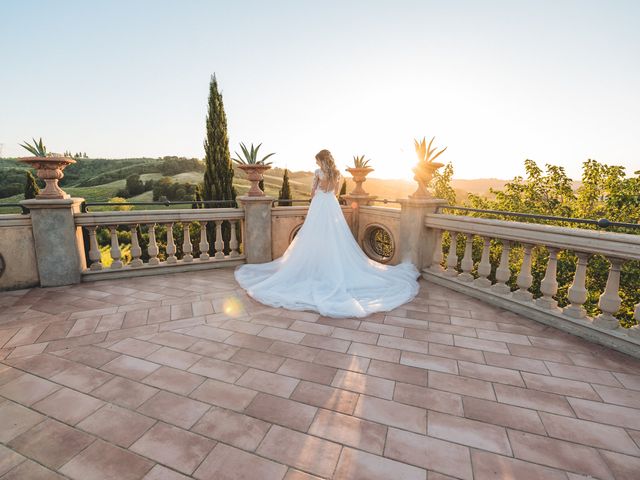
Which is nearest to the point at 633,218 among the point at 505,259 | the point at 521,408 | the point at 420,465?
the point at 505,259

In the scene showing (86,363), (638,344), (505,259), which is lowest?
(86,363)

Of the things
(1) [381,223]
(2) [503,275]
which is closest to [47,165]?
(1) [381,223]

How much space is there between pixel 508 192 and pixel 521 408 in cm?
1957

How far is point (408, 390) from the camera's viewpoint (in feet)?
8.39

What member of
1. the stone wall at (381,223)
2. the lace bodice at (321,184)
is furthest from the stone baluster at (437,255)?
the lace bodice at (321,184)

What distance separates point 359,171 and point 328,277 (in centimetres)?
280

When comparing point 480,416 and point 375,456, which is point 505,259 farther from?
point 375,456

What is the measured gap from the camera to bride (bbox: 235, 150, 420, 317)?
13.8 ft

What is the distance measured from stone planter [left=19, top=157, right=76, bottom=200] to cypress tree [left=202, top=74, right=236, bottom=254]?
1582 cm

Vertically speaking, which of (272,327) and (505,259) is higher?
(505,259)

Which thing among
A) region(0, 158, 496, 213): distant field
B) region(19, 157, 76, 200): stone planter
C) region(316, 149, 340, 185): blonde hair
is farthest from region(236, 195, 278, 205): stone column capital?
region(0, 158, 496, 213): distant field

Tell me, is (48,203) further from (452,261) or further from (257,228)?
(452,261)

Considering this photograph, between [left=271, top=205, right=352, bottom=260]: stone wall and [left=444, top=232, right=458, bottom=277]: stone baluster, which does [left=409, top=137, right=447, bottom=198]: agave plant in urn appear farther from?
[left=271, top=205, right=352, bottom=260]: stone wall

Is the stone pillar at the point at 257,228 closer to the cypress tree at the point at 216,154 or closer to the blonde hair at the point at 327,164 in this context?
the blonde hair at the point at 327,164
